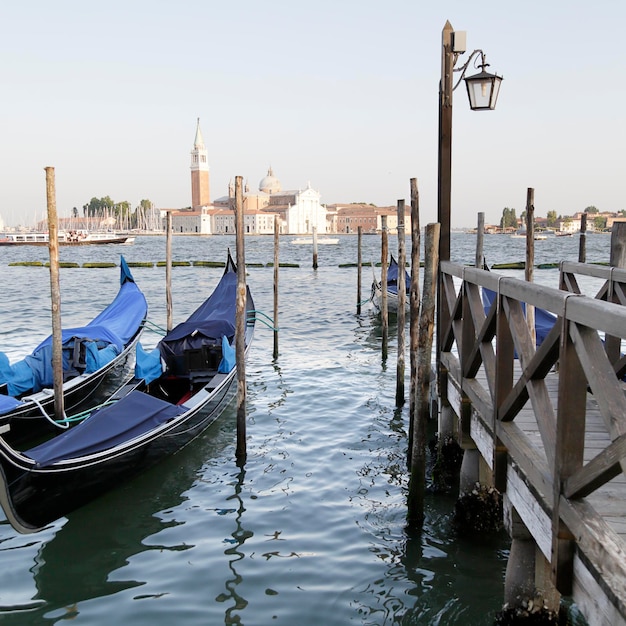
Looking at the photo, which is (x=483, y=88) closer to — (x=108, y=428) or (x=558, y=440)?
(x=558, y=440)

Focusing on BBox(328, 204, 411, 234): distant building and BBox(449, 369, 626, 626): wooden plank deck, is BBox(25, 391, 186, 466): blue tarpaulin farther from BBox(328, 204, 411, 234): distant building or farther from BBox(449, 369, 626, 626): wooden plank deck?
BBox(328, 204, 411, 234): distant building

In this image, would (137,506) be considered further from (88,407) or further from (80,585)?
(88,407)

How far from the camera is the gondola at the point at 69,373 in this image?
4641 millimetres

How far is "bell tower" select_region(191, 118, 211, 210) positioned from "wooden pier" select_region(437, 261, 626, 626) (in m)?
85.7

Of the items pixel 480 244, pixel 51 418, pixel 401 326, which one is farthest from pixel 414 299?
pixel 51 418

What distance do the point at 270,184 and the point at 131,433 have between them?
94.5 metres

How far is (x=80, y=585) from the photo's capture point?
2955mm

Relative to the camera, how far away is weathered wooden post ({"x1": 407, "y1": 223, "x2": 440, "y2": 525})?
3.24m

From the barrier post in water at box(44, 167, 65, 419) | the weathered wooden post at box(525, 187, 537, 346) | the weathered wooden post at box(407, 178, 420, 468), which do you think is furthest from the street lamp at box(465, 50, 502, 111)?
the barrier post in water at box(44, 167, 65, 419)

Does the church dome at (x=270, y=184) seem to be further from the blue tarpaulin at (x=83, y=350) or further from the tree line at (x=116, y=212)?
the blue tarpaulin at (x=83, y=350)

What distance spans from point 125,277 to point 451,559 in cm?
620

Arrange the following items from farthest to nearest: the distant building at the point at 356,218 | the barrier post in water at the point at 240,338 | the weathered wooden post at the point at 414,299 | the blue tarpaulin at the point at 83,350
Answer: the distant building at the point at 356,218, the blue tarpaulin at the point at 83,350, the barrier post in water at the point at 240,338, the weathered wooden post at the point at 414,299

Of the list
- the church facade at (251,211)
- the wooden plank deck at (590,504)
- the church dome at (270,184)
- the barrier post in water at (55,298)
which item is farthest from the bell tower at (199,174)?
the wooden plank deck at (590,504)

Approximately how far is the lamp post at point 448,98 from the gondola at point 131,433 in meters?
1.76
